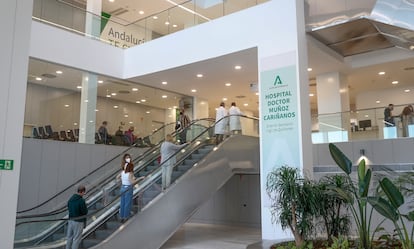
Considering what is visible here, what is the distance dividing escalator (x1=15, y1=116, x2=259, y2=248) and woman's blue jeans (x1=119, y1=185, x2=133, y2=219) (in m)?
0.15

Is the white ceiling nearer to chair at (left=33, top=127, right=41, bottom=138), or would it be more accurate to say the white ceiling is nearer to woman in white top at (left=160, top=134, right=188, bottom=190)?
chair at (left=33, top=127, right=41, bottom=138)

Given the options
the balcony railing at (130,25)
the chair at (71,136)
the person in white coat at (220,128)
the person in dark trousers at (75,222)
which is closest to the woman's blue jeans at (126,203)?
the person in dark trousers at (75,222)

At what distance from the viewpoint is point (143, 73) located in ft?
45.7

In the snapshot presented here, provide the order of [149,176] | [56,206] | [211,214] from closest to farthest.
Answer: [149,176] → [56,206] → [211,214]

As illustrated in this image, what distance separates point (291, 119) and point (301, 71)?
1.28 m

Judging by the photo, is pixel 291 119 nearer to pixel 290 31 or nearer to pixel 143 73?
pixel 290 31

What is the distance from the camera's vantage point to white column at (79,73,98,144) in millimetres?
13049

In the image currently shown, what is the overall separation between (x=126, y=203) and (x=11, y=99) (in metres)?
3.72

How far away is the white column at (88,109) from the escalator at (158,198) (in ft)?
8.76

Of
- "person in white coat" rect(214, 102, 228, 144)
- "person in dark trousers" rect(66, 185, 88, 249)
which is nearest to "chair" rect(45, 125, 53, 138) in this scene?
"person in white coat" rect(214, 102, 228, 144)

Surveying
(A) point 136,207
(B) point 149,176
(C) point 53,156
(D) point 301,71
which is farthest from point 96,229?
(D) point 301,71

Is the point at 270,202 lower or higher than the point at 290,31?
lower

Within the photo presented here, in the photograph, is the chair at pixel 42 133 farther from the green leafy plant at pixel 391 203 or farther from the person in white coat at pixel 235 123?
the green leafy plant at pixel 391 203

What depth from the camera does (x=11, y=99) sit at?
5.26 m
